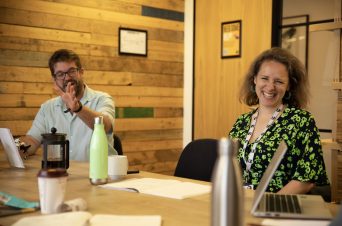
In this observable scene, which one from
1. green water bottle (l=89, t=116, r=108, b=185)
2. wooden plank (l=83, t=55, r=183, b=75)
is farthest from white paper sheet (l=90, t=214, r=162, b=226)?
wooden plank (l=83, t=55, r=183, b=75)

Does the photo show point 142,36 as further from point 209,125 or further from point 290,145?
point 290,145

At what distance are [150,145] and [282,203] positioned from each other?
3466mm

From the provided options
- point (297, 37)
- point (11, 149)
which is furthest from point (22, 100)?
point (297, 37)

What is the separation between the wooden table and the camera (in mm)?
1447

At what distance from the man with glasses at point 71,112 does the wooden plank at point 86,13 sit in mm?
1152

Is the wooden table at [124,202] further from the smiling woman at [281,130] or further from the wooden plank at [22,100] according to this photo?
the wooden plank at [22,100]

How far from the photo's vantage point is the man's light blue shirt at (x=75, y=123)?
309cm

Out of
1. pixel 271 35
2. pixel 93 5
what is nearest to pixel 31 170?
pixel 93 5

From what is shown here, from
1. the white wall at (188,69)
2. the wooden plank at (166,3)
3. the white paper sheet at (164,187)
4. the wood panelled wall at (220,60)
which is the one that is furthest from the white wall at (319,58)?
the white paper sheet at (164,187)

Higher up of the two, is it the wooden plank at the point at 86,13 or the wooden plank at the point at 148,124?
the wooden plank at the point at 86,13

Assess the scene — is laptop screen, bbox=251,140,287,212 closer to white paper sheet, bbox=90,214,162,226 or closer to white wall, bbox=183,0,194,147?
white paper sheet, bbox=90,214,162,226

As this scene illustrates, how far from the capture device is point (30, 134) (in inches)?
122

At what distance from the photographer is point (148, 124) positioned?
4949mm

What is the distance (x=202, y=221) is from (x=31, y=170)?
1.26m
